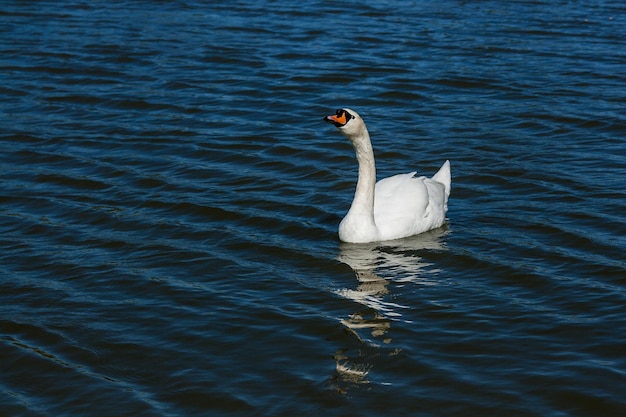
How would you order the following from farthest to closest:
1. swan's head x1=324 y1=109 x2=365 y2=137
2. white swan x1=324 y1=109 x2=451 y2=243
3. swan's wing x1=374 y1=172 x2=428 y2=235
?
swan's wing x1=374 y1=172 x2=428 y2=235
white swan x1=324 y1=109 x2=451 y2=243
swan's head x1=324 y1=109 x2=365 y2=137

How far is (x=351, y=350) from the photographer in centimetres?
894

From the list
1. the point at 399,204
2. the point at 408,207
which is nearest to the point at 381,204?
the point at 399,204

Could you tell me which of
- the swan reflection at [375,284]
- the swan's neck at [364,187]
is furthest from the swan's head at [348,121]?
the swan reflection at [375,284]

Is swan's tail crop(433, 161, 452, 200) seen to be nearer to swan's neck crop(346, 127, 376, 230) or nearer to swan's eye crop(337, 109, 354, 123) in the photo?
swan's neck crop(346, 127, 376, 230)

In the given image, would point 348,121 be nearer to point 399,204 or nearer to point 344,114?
point 344,114

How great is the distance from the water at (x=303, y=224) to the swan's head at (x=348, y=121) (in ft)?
4.04

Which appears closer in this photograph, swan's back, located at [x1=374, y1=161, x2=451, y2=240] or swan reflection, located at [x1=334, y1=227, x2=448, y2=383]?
swan reflection, located at [x1=334, y1=227, x2=448, y2=383]

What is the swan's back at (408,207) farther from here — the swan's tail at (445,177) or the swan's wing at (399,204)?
the swan's tail at (445,177)

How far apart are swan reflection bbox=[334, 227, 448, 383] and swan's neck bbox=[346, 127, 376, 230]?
0.29 m

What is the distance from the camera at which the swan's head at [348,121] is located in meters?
11.1

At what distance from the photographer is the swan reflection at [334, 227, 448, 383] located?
8773 mm

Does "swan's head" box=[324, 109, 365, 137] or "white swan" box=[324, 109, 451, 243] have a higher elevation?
"swan's head" box=[324, 109, 365, 137]

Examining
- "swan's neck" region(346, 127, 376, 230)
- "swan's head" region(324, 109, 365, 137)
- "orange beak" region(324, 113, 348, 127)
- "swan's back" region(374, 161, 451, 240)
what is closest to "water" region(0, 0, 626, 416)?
"swan's back" region(374, 161, 451, 240)

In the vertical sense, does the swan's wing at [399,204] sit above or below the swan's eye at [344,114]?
below
